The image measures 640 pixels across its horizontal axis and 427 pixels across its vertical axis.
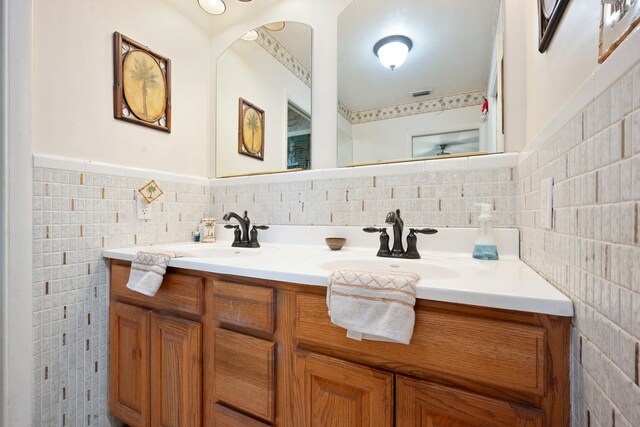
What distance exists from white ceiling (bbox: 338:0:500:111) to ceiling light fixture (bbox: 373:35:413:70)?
2 cm

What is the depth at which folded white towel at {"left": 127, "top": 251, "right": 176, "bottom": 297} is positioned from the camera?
3.17ft

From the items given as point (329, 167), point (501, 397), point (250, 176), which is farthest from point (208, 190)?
point (501, 397)

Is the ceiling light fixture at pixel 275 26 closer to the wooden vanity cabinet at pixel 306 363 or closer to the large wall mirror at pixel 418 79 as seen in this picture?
the large wall mirror at pixel 418 79

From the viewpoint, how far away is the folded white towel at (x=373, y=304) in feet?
1.90

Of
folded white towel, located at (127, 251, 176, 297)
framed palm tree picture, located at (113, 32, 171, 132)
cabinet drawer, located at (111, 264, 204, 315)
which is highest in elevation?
framed palm tree picture, located at (113, 32, 171, 132)

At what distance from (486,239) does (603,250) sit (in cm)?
59

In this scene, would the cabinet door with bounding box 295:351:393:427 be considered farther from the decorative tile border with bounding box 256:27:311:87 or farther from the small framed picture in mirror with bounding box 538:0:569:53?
the decorative tile border with bounding box 256:27:311:87

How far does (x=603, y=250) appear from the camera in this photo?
15.8 inches

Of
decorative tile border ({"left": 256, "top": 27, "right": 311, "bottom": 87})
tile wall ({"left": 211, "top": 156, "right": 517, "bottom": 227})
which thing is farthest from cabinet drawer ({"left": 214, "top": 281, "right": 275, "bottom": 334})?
decorative tile border ({"left": 256, "top": 27, "right": 311, "bottom": 87})

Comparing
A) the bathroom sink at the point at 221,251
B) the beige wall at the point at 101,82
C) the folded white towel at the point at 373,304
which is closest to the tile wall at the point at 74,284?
the beige wall at the point at 101,82

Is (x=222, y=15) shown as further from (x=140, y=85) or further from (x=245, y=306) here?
(x=245, y=306)

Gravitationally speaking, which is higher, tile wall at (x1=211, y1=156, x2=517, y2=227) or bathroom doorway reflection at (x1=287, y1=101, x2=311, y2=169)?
bathroom doorway reflection at (x1=287, y1=101, x2=311, y2=169)

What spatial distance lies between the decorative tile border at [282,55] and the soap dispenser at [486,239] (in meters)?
1.03

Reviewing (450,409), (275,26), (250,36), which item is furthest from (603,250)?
(250,36)
